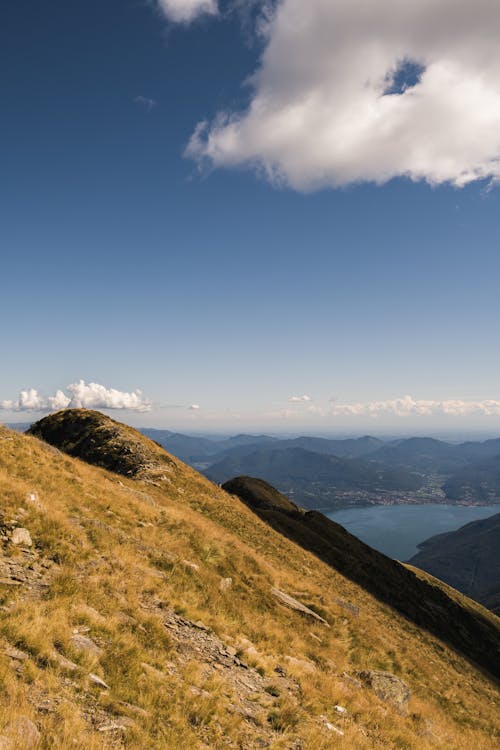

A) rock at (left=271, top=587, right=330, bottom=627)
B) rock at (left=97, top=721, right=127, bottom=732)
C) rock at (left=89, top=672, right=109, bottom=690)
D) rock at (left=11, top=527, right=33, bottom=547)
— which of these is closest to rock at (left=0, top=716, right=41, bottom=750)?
rock at (left=97, top=721, right=127, bottom=732)

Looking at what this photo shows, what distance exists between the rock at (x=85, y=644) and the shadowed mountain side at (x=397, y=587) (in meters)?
38.7

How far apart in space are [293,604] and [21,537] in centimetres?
1475

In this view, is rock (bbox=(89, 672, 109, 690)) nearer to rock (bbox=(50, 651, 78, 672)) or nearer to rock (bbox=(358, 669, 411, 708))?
rock (bbox=(50, 651, 78, 672))

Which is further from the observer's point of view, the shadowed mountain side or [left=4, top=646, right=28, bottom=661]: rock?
the shadowed mountain side

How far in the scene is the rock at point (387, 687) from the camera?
51.0ft

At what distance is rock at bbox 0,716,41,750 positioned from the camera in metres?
5.76

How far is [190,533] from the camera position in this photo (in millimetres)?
22219

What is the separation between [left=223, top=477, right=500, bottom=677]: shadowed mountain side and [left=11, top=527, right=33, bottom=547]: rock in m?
37.5

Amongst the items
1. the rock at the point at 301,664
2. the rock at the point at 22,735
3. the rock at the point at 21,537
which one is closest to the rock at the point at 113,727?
the rock at the point at 22,735

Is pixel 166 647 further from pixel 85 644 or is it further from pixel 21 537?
pixel 21 537

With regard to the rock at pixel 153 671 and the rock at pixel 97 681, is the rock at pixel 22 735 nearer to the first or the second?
the rock at pixel 97 681

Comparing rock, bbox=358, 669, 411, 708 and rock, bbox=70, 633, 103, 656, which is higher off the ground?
rock, bbox=70, 633, 103, 656

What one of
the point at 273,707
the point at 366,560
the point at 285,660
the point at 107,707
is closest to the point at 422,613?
the point at 366,560

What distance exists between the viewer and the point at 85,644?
9.34 meters
